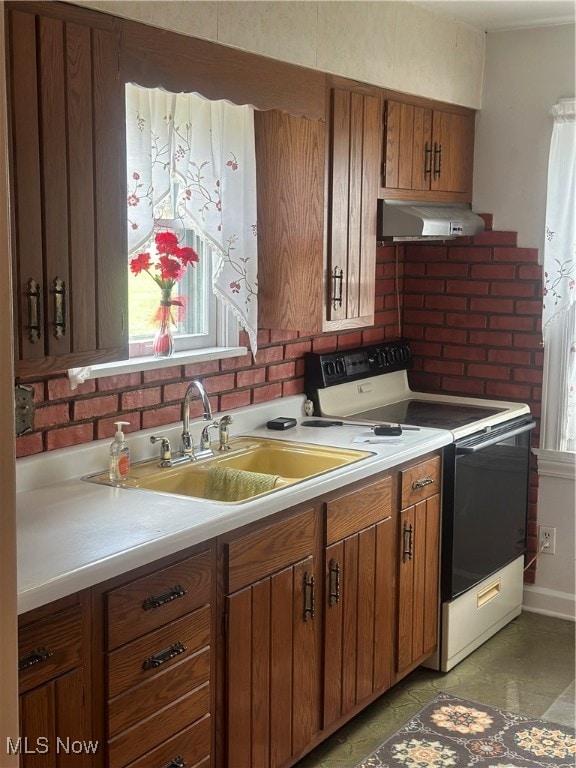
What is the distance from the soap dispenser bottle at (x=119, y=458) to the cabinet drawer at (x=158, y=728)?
67 centimetres

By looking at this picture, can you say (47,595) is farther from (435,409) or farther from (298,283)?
(435,409)

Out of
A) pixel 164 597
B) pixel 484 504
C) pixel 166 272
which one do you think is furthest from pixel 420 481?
pixel 164 597

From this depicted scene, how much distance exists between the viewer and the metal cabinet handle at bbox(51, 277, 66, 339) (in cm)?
221

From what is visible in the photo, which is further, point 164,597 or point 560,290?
point 560,290

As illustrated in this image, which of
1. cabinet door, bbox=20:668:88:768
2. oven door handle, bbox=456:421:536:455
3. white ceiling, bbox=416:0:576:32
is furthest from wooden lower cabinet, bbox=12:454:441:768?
white ceiling, bbox=416:0:576:32

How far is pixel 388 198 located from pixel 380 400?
0.95 meters

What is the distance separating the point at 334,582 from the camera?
2941mm

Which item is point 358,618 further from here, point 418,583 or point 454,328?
point 454,328

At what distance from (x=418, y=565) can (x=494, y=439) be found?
0.65 metres

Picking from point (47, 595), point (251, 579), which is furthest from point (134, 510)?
point (47, 595)

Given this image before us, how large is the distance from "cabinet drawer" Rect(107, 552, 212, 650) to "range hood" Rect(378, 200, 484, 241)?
1.74 meters

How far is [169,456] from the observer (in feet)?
9.57

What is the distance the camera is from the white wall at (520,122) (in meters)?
3.99

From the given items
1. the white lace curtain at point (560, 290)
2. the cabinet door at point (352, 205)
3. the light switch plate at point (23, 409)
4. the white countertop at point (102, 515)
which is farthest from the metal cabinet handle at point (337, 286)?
the light switch plate at point (23, 409)
